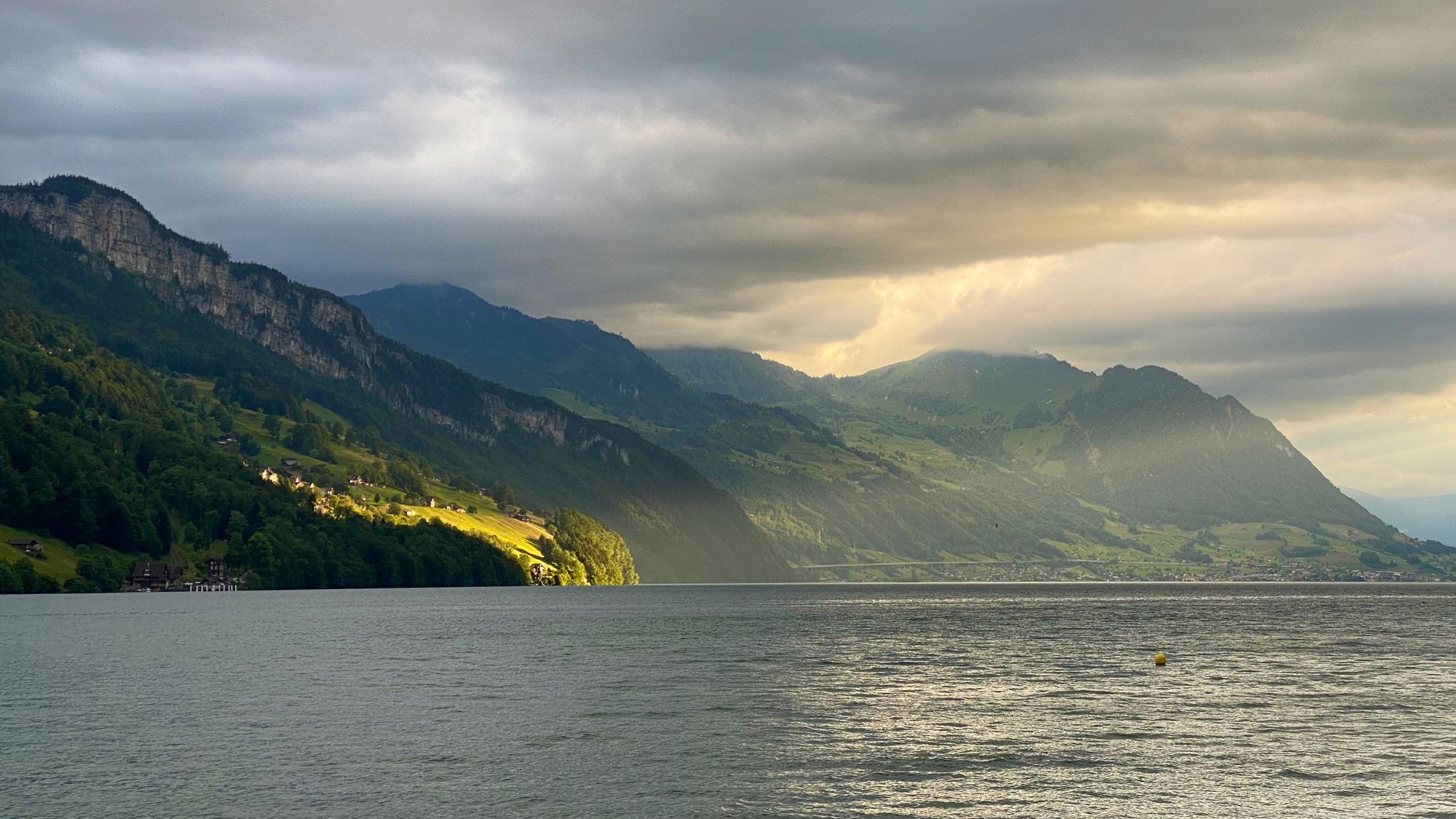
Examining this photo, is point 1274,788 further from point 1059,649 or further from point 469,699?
point 1059,649

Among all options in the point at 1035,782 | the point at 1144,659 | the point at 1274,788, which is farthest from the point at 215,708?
the point at 1144,659

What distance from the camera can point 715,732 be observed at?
Result: 81250 millimetres

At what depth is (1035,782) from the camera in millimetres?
63688

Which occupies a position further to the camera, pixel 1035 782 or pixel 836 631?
pixel 836 631

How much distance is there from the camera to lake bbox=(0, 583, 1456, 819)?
5984 centimetres

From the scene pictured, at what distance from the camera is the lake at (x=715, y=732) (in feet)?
196

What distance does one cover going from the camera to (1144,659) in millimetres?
136375

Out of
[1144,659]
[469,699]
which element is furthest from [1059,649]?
[469,699]

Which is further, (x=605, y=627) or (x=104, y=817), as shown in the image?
(x=605, y=627)

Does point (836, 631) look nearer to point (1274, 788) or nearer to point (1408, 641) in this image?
point (1408, 641)

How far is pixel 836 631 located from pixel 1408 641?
7893cm

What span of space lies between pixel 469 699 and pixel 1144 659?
76665 mm

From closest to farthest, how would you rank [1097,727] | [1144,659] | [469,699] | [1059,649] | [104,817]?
[104,817] → [1097,727] → [469,699] → [1144,659] → [1059,649]

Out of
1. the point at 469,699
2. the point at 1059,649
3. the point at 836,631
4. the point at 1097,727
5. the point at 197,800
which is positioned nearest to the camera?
the point at 197,800
